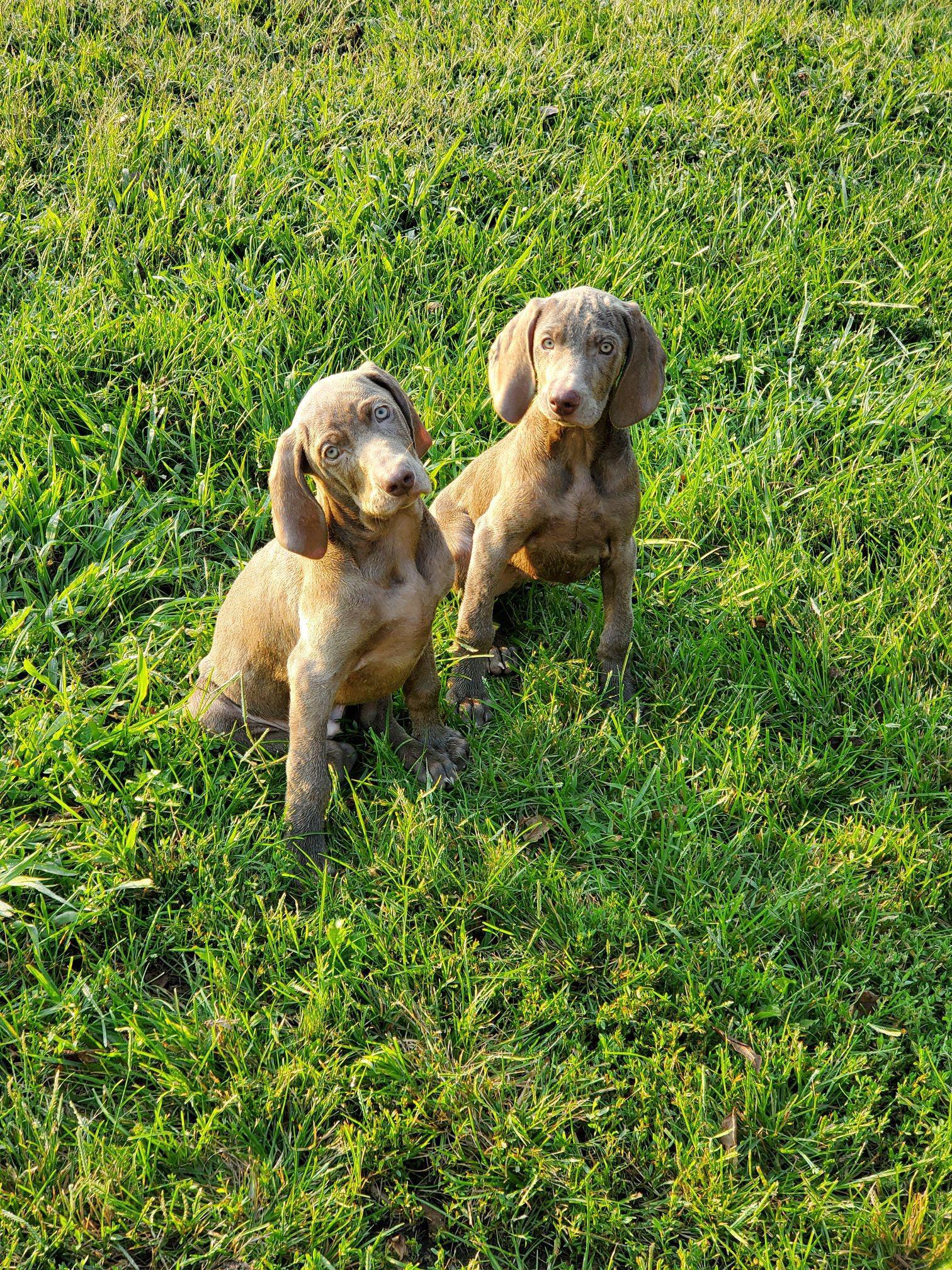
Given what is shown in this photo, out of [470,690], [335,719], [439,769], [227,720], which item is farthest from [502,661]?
[227,720]

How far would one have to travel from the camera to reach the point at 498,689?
505 cm

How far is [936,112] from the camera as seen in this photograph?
786 cm

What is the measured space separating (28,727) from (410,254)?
3.74 metres

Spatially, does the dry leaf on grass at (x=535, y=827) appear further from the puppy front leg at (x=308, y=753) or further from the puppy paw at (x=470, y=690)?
the puppy front leg at (x=308, y=753)

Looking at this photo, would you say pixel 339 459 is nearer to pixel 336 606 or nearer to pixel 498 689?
pixel 336 606

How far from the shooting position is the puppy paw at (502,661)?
5129 mm

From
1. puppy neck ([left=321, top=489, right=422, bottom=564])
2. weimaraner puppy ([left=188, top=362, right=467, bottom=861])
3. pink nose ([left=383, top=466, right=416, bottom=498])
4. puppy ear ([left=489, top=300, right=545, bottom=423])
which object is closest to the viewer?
pink nose ([left=383, top=466, right=416, bottom=498])

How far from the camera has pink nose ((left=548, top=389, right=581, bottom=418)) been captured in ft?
13.7

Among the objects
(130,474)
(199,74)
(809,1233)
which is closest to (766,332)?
(130,474)

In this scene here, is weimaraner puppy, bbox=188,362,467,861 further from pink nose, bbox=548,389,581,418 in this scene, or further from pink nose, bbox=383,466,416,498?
pink nose, bbox=548,389,581,418

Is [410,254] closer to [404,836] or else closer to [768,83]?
[768,83]

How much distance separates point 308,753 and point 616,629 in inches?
60.4

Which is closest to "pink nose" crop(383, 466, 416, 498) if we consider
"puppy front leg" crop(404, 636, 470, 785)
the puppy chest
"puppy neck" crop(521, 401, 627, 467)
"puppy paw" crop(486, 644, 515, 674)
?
the puppy chest

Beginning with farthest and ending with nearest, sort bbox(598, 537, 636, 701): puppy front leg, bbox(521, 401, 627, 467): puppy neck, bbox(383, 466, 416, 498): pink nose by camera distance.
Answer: bbox(598, 537, 636, 701): puppy front leg, bbox(521, 401, 627, 467): puppy neck, bbox(383, 466, 416, 498): pink nose
